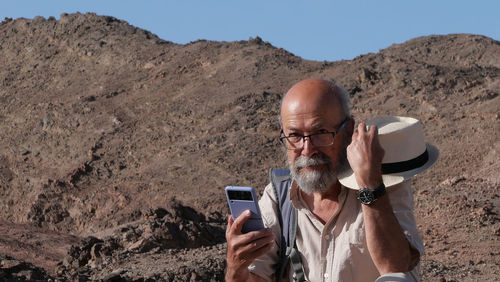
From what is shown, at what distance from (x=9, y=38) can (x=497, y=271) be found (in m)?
29.8

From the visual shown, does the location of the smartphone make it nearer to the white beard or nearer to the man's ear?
the white beard

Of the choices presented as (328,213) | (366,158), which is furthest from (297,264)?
(366,158)

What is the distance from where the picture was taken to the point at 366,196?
10.7ft

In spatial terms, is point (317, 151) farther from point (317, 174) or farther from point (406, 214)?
point (406, 214)

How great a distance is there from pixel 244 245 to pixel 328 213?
0.40 m

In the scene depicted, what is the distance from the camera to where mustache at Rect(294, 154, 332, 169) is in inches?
142

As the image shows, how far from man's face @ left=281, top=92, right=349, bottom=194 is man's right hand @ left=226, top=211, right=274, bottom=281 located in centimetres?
30

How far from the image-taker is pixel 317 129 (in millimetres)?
3609

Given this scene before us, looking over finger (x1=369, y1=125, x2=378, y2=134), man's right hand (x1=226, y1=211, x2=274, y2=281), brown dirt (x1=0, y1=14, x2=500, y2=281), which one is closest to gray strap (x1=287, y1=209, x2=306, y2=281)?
man's right hand (x1=226, y1=211, x2=274, y2=281)

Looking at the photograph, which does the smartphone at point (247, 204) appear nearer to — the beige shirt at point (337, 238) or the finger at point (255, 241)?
the finger at point (255, 241)

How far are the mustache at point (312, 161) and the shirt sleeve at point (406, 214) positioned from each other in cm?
29

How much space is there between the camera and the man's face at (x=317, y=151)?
11.8 feet

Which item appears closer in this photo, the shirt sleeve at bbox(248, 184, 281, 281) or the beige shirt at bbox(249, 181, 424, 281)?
the beige shirt at bbox(249, 181, 424, 281)

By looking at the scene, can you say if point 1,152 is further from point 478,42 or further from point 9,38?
point 478,42
